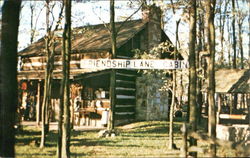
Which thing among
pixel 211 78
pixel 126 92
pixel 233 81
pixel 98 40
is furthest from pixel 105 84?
pixel 211 78

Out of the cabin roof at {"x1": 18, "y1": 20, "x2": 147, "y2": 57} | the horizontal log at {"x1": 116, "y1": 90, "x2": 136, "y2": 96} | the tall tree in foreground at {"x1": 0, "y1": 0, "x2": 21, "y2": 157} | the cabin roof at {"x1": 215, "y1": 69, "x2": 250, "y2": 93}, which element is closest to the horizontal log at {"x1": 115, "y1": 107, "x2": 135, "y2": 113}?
the horizontal log at {"x1": 116, "y1": 90, "x2": 136, "y2": 96}

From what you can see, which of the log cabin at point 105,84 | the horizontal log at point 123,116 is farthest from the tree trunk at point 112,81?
the horizontal log at point 123,116

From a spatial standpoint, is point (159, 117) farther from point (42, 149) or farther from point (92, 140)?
point (42, 149)

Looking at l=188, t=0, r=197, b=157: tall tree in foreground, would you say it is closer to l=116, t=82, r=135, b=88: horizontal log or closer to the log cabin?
the log cabin

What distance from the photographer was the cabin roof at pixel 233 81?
20.1 meters

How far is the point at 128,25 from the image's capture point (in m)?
24.8

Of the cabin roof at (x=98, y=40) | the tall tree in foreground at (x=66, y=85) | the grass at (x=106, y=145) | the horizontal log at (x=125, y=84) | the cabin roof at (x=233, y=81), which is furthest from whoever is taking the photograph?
the horizontal log at (x=125, y=84)

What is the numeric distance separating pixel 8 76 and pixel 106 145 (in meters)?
6.98

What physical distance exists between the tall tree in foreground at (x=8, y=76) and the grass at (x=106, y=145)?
12.9 ft

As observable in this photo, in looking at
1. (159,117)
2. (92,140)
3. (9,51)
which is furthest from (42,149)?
(159,117)

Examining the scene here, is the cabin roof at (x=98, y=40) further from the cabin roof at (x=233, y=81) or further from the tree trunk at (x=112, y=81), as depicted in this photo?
the cabin roof at (x=233, y=81)

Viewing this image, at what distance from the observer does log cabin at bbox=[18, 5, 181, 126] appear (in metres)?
20.5

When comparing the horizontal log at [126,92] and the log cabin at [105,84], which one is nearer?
the log cabin at [105,84]

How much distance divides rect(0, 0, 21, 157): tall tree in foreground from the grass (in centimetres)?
392
